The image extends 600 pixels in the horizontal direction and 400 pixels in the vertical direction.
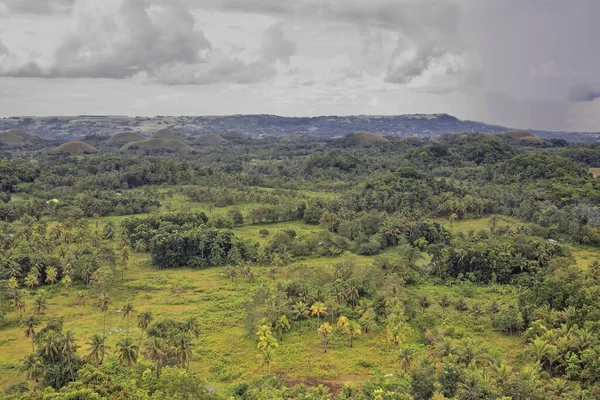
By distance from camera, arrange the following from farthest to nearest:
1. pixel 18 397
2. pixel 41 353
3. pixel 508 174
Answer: pixel 508 174 → pixel 41 353 → pixel 18 397

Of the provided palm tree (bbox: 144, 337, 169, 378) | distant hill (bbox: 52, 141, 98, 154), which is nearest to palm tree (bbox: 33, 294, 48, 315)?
palm tree (bbox: 144, 337, 169, 378)

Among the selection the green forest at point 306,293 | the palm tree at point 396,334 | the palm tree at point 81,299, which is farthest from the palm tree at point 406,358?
the palm tree at point 81,299

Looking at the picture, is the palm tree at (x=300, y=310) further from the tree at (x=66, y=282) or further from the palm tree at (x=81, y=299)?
the tree at (x=66, y=282)

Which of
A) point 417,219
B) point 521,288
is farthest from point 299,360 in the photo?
point 417,219

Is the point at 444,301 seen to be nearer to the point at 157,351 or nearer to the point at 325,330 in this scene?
the point at 325,330

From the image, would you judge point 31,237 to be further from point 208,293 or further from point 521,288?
point 521,288

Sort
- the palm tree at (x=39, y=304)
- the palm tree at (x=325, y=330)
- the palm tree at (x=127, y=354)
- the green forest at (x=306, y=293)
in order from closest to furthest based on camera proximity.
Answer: the green forest at (x=306, y=293) → the palm tree at (x=127, y=354) → the palm tree at (x=325, y=330) → the palm tree at (x=39, y=304)
